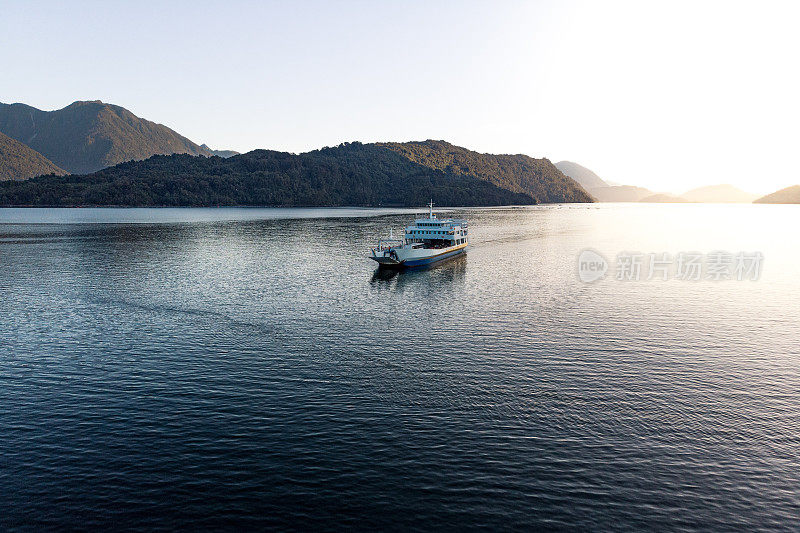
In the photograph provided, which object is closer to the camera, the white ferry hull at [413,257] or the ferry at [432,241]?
the white ferry hull at [413,257]

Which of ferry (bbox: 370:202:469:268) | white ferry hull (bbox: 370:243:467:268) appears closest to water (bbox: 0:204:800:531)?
white ferry hull (bbox: 370:243:467:268)

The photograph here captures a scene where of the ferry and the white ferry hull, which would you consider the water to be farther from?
the ferry

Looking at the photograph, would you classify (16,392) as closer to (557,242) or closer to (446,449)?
(446,449)

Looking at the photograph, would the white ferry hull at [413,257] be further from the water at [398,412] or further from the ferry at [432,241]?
the water at [398,412]

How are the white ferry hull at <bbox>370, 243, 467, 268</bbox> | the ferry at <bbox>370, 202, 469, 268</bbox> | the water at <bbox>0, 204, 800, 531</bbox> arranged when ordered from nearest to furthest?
1. the water at <bbox>0, 204, 800, 531</bbox>
2. the white ferry hull at <bbox>370, 243, 467, 268</bbox>
3. the ferry at <bbox>370, 202, 469, 268</bbox>

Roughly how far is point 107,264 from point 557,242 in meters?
152

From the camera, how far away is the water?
2819 centimetres

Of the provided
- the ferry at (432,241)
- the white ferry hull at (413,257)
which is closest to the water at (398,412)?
the white ferry hull at (413,257)

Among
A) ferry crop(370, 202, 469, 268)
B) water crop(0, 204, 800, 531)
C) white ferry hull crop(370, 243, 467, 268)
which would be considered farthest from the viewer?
ferry crop(370, 202, 469, 268)

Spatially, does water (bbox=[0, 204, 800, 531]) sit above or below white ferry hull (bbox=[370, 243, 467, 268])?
below

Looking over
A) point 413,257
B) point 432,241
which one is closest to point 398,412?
point 413,257

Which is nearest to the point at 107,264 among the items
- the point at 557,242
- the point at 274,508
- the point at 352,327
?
the point at 352,327

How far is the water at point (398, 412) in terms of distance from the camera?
2819 centimetres

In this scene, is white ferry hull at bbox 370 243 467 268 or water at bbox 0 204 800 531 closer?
water at bbox 0 204 800 531
